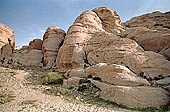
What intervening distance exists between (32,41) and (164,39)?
88.5 feet

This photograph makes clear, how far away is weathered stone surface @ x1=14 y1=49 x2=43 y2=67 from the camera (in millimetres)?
24091

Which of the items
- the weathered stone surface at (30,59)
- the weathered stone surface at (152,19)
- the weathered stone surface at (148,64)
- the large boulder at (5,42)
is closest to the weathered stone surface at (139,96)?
the weathered stone surface at (148,64)

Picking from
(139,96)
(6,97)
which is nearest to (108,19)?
(139,96)

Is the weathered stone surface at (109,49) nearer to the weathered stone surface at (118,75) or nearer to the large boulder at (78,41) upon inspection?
the large boulder at (78,41)

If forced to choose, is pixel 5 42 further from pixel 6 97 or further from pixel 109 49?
pixel 109 49

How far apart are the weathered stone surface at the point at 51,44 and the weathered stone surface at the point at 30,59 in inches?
73.3

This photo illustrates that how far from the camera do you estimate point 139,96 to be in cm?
926

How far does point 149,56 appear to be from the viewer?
14.3 m

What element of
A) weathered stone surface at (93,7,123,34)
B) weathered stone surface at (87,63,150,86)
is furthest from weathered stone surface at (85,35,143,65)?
weathered stone surface at (93,7,123,34)

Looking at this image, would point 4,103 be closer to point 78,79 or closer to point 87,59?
point 78,79

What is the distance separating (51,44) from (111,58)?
42.9 feet

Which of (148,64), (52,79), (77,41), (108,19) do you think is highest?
(108,19)

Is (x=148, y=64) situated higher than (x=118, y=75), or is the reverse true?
(x=148, y=64)

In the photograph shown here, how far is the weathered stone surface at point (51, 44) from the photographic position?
23141mm
